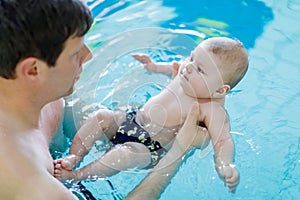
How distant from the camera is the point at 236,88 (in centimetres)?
199

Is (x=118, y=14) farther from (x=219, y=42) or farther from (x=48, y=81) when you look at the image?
(x=48, y=81)

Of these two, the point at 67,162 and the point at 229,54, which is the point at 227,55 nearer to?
the point at 229,54

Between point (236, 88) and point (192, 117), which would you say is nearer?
point (192, 117)

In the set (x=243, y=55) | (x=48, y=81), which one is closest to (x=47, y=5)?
(x=48, y=81)

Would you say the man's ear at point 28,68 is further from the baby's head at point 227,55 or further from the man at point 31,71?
the baby's head at point 227,55

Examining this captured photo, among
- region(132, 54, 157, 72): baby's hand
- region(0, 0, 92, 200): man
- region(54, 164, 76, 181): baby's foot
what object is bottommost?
region(54, 164, 76, 181): baby's foot

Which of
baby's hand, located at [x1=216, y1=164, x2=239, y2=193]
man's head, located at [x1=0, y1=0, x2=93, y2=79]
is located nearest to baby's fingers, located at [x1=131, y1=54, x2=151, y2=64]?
baby's hand, located at [x1=216, y1=164, x2=239, y2=193]

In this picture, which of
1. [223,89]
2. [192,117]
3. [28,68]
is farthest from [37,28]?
[223,89]

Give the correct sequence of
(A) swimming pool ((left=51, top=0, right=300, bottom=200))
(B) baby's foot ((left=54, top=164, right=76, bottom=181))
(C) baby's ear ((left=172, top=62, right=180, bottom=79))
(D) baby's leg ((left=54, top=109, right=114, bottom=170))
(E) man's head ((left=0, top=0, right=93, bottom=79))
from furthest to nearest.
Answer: (C) baby's ear ((left=172, top=62, right=180, bottom=79)) → (A) swimming pool ((left=51, top=0, right=300, bottom=200)) → (D) baby's leg ((left=54, top=109, right=114, bottom=170)) → (B) baby's foot ((left=54, top=164, right=76, bottom=181)) → (E) man's head ((left=0, top=0, right=93, bottom=79))

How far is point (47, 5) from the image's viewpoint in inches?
39.4

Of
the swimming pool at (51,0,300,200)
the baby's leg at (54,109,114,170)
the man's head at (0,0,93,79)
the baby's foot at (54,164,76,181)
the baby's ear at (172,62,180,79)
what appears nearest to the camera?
the man's head at (0,0,93,79)

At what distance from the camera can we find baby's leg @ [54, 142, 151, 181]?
4.62 feet

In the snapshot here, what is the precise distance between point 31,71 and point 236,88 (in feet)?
3.51

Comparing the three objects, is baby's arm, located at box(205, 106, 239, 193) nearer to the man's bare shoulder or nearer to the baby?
the baby
